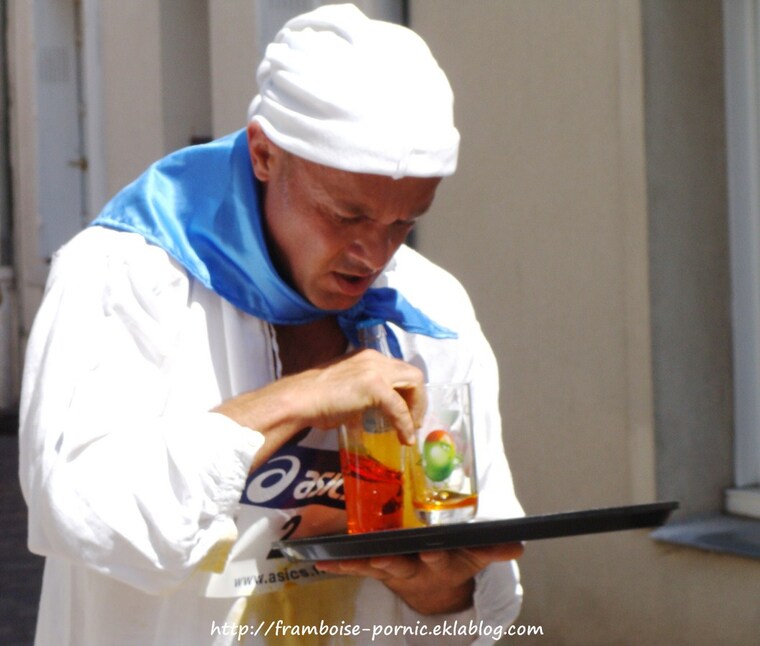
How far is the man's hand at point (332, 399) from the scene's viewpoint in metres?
1.91

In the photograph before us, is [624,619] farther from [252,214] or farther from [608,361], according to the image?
[252,214]

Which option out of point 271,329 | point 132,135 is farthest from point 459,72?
point 132,135

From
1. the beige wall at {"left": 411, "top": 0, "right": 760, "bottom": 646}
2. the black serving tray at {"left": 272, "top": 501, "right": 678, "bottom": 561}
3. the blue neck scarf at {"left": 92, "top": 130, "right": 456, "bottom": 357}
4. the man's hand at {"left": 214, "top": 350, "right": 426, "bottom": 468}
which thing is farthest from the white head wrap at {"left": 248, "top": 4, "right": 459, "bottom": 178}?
the beige wall at {"left": 411, "top": 0, "right": 760, "bottom": 646}

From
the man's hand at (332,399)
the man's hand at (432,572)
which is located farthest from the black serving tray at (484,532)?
the man's hand at (332,399)

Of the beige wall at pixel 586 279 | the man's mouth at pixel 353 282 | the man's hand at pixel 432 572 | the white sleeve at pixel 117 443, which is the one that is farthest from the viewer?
the beige wall at pixel 586 279

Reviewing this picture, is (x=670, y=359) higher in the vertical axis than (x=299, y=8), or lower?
lower

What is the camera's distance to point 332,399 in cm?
193

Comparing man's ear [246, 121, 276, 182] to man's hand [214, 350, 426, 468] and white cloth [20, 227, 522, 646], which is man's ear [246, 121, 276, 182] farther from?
man's hand [214, 350, 426, 468]

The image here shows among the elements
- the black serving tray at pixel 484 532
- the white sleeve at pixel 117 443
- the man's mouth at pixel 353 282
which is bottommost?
the black serving tray at pixel 484 532

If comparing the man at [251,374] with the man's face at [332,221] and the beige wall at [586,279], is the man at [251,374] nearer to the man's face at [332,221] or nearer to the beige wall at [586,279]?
the man's face at [332,221]

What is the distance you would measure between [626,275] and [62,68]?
9198 mm

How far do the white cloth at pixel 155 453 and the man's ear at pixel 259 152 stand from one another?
0.20 m

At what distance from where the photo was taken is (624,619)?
4895 millimetres

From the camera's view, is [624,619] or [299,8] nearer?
[624,619]
